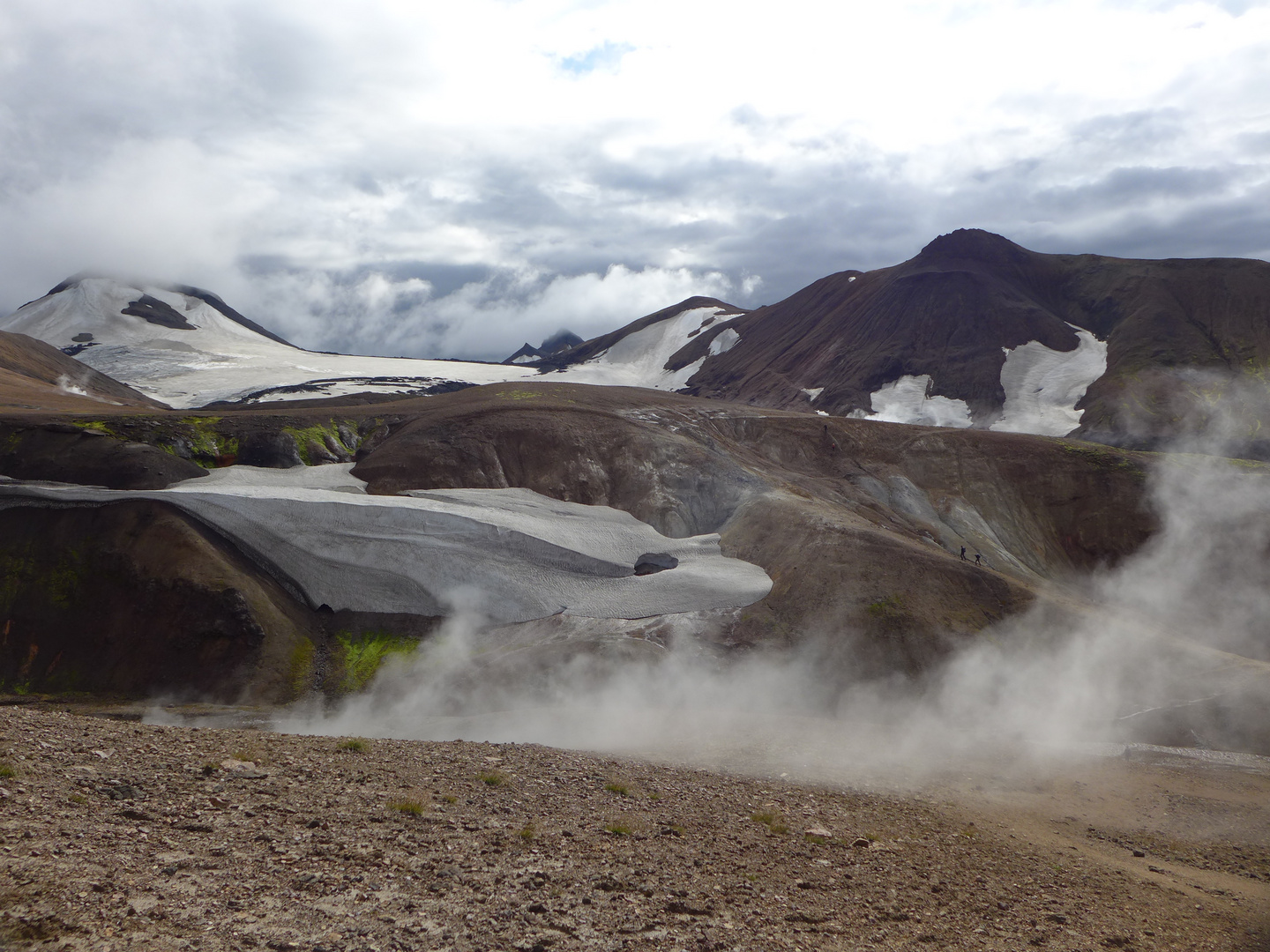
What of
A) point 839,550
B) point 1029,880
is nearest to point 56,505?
point 839,550

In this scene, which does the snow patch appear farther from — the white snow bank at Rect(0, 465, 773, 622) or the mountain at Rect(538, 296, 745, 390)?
the white snow bank at Rect(0, 465, 773, 622)

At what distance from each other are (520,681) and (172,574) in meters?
14.1

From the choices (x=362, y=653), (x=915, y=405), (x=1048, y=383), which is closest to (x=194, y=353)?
(x=915, y=405)

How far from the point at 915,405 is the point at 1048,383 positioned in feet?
52.7

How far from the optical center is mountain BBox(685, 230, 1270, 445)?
92938 millimetres

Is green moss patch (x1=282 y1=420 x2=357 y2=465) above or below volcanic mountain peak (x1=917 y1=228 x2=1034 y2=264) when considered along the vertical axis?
below

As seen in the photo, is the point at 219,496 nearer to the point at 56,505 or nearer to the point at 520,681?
the point at 56,505

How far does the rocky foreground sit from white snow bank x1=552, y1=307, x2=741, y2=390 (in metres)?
119

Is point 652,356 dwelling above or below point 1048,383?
above

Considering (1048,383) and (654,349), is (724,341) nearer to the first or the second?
(654,349)

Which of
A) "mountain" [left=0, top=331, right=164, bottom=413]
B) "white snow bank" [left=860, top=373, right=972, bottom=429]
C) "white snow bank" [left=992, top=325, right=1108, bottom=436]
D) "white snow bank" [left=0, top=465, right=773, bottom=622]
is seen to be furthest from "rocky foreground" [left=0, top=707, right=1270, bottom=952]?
"white snow bank" [left=860, top=373, right=972, bottom=429]

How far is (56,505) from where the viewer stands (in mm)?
33656

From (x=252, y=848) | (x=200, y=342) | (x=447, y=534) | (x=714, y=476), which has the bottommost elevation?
(x=252, y=848)

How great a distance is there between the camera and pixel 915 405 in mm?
105562
